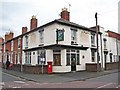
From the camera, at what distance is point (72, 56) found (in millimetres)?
25688

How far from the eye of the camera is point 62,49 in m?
24.5

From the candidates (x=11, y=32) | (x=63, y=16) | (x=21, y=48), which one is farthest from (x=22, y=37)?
(x=11, y=32)

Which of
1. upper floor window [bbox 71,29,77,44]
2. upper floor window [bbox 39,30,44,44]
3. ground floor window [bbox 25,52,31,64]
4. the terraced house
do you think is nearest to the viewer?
the terraced house

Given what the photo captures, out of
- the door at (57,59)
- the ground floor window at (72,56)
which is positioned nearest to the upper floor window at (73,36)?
the ground floor window at (72,56)

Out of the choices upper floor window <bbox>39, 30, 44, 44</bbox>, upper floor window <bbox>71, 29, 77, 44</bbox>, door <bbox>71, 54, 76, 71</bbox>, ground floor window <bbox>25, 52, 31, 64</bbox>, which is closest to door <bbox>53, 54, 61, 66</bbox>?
door <bbox>71, 54, 76, 71</bbox>

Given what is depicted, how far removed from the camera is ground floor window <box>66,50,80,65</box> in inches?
986

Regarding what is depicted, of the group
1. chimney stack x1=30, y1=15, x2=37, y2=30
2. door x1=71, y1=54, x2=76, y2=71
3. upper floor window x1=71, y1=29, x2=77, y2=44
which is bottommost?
door x1=71, y1=54, x2=76, y2=71

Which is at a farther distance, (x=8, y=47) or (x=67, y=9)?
(x=8, y=47)

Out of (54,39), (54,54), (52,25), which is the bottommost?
(54,54)

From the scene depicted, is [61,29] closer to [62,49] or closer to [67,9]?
[62,49]

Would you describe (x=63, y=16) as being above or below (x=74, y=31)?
above

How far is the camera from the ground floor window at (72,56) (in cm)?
2505

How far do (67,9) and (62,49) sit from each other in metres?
7.91

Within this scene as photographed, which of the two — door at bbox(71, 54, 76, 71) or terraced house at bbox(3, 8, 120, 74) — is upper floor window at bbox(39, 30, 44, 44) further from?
door at bbox(71, 54, 76, 71)
